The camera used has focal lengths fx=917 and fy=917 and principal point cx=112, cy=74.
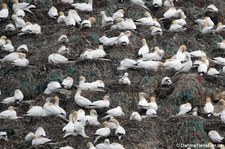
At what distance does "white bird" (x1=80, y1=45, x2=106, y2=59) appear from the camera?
80.3 ft

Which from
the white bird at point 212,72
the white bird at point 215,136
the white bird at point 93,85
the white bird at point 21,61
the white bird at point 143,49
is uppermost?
the white bird at point 143,49

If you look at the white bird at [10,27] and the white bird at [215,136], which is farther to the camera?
the white bird at [10,27]

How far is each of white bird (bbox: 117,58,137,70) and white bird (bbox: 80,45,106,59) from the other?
0.65 m

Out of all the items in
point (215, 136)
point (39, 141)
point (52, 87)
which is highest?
point (52, 87)

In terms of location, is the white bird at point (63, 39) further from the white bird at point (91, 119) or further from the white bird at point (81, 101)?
the white bird at point (91, 119)

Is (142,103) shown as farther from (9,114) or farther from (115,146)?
(9,114)

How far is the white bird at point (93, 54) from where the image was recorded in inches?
964

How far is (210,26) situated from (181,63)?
10.1 feet

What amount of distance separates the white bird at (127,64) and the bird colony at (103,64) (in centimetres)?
3

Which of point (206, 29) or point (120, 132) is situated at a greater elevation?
point (206, 29)

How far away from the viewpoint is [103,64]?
2464cm

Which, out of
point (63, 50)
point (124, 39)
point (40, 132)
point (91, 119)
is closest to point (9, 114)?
point (40, 132)

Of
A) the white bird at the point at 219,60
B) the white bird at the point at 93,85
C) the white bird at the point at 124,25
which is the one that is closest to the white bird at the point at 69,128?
the white bird at the point at 93,85

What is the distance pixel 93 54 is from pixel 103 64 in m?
0.38
